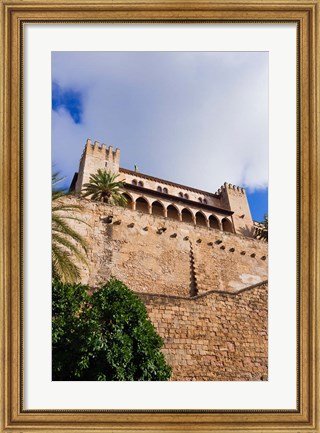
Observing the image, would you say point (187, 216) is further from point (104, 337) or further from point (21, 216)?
point (21, 216)

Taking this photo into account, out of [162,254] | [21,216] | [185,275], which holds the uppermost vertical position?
[21,216]

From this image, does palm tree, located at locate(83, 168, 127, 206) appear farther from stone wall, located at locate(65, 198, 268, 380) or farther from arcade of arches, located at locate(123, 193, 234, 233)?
arcade of arches, located at locate(123, 193, 234, 233)

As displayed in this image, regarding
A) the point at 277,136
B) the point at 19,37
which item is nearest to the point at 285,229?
the point at 277,136

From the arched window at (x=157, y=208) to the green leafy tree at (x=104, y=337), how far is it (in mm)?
21830

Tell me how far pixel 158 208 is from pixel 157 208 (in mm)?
99

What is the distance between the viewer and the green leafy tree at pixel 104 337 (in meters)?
7.73

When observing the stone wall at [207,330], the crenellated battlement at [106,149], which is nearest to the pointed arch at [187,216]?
the crenellated battlement at [106,149]

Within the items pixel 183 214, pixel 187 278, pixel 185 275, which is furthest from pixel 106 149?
pixel 183 214

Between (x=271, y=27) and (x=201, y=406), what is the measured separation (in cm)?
417

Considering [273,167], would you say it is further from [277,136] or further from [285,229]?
[285,229]

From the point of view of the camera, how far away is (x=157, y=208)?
104 ft

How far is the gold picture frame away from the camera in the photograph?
4.17 meters

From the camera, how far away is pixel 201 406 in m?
4.25

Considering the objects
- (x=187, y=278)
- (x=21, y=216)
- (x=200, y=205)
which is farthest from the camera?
(x=200, y=205)
